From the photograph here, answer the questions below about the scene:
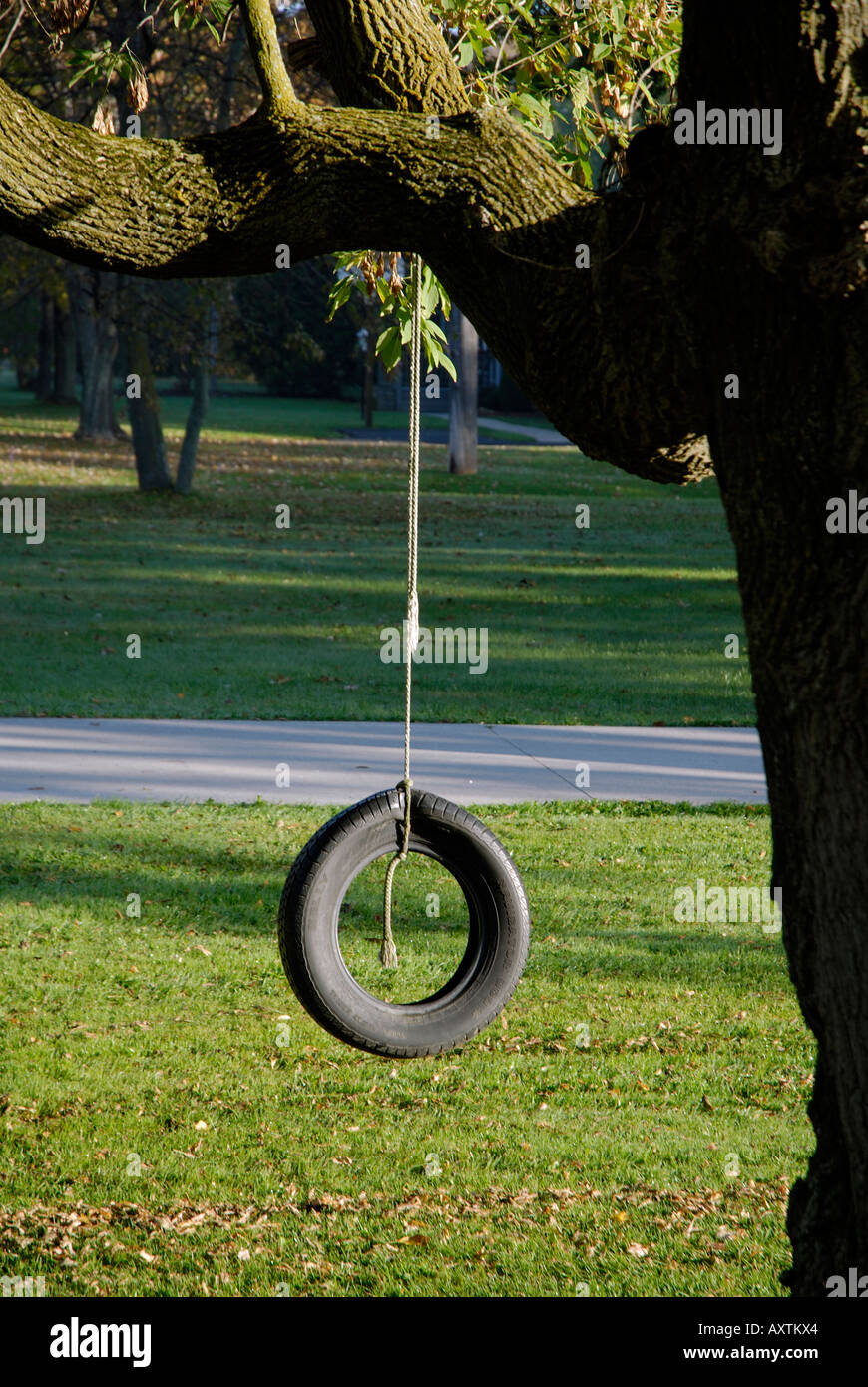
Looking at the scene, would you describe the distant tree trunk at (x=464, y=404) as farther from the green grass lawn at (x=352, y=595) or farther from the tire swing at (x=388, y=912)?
the tire swing at (x=388, y=912)

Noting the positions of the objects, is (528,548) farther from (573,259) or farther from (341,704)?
(573,259)

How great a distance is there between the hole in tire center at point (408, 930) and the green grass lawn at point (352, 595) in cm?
354

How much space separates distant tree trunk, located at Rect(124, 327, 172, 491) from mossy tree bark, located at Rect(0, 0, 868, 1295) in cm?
2183

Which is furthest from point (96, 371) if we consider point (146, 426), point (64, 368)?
point (64, 368)

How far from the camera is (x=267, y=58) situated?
12.2 ft

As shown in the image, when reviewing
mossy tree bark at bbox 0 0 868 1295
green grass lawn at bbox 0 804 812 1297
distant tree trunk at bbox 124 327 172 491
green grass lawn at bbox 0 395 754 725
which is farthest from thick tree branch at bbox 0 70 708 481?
distant tree trunk at bbox 124 327 172 491

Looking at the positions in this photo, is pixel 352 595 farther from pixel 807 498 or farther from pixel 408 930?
pixel 807 498

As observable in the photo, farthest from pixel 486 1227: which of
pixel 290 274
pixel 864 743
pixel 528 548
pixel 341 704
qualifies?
pixel 290 274

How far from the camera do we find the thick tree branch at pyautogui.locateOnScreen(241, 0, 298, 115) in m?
3.48

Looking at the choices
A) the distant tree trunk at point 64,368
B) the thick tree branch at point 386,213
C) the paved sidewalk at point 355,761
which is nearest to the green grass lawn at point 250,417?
the distant tree trunk at point 64,368

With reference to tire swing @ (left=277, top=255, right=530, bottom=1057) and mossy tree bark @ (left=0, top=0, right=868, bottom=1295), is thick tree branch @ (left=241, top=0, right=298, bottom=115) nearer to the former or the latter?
mossy tree bark @ (left=0, top=0, right=868, bottom=1295)

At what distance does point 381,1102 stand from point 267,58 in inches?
136

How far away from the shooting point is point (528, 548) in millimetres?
21938
